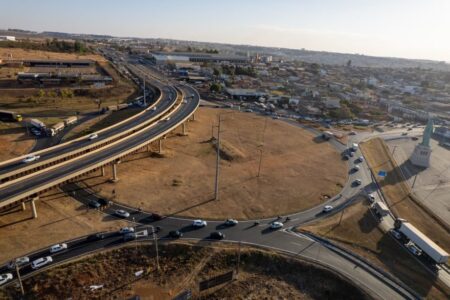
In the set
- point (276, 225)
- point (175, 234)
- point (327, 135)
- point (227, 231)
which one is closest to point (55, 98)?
point (175, 234)

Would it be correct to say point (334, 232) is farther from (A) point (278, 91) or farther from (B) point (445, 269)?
(A) point (278, 91)

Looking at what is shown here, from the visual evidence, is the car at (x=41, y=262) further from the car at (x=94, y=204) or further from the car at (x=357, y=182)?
the car at (x=357, y=182)

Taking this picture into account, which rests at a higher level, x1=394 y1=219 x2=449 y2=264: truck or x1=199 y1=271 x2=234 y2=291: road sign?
x1=394 y1=219 x2=449 y2=264: truck

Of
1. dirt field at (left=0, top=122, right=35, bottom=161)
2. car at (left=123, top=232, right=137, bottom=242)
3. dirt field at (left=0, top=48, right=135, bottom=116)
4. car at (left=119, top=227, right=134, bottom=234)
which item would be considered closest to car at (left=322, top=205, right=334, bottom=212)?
car at (left=123, top=232, right=137, bottom=242)

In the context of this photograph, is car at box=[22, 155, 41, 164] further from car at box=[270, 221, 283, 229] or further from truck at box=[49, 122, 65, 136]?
car at box=[270, 221, 283, 229]

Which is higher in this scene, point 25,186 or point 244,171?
point 25,186

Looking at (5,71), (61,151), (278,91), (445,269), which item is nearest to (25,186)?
(61,151)

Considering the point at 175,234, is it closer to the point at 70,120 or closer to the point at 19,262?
the point at 19,262

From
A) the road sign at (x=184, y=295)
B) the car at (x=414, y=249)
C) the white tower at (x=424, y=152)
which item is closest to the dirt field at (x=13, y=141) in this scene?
the road sign at (x=184, y=295)
